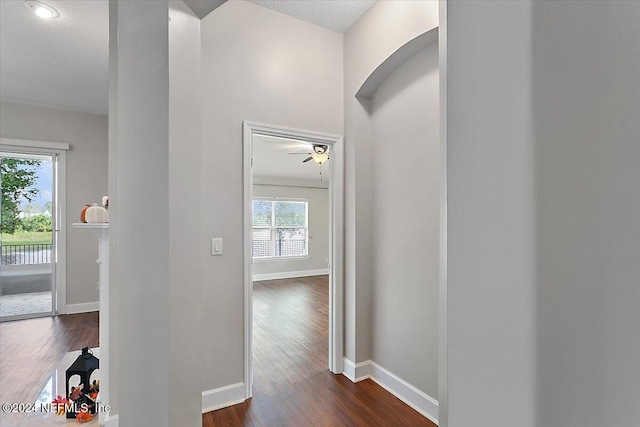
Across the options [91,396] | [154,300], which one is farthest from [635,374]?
[91,396]

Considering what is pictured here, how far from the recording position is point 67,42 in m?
2.82

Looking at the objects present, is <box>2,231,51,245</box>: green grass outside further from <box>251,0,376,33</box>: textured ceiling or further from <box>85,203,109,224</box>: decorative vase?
<box>251,0,376,33</box>: textured ceiling

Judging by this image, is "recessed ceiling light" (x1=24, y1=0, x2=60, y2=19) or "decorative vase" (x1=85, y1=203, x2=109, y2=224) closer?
"decorative vase" (x1=85, y1=203, x2=109, y2=224)

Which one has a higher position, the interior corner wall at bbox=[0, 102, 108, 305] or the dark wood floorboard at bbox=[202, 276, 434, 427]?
the interior corner wall at bbox=[0, 102, 108, 305]

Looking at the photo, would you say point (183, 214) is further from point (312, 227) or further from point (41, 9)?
point (312, 227)

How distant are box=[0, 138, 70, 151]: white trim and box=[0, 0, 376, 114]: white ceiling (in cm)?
53

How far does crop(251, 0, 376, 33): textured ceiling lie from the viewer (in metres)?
2.38

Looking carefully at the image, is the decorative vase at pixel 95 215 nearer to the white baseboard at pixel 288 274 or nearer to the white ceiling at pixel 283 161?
the white ceiling at pixel 283 161

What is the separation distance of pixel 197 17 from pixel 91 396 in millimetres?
2448

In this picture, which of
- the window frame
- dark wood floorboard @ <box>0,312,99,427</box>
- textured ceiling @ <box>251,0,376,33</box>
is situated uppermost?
textured ceiling @ <box>251,0,376,33</box>

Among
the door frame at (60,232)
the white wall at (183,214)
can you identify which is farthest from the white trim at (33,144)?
the white wall at (183,214)

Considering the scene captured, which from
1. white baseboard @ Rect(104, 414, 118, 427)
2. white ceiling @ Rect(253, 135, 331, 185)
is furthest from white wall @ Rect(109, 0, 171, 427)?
white ceiling @ Rect(253, 135, 331, 185)

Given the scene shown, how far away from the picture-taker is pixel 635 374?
0.21 m

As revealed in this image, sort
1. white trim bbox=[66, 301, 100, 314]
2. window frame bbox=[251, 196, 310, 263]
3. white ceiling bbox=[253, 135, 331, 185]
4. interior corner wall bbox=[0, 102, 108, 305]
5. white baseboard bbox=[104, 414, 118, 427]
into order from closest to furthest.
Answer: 1. white baseboard bbox=[104, 414, 118, 427]
2. interior corner wall bbox=[0, 102, 108, 305]
3. white trim bbox=[66, 301, 100, 314]
4. white ceiling bbox=[253, 135, 331, 185]
5. window frame bbox=[251, 196, 310, 263]
